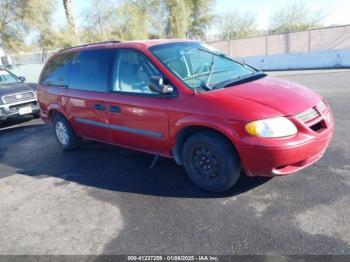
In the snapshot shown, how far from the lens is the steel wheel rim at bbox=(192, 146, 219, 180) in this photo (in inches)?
141

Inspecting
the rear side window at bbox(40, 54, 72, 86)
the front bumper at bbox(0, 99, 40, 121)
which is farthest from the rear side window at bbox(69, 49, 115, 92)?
the front bumper at bbox(0, 99, 40, 121)

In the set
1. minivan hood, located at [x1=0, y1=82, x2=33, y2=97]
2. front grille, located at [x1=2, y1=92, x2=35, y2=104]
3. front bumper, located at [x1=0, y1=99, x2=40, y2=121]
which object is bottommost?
front bumper, located at [x1=0, y1=99, x2=40, y2=121]

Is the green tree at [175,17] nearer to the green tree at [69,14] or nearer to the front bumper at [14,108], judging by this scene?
the green tree at [69,14]

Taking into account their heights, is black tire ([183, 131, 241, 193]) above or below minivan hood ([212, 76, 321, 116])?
below

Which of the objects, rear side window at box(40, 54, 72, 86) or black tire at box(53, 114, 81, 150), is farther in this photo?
black tire at box(53, 114, 81, 150)

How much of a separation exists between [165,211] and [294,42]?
75.8 ft

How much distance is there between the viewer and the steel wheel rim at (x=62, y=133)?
5.79 m

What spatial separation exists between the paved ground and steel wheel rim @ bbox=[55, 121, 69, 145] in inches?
31.7

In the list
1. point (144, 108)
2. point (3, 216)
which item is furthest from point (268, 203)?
point (3, 216)

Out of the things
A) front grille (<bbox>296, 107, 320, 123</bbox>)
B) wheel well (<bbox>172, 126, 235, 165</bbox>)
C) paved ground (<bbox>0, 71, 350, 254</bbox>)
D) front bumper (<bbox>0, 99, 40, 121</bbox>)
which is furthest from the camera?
front bumper (<bbox>0, 99, 40, 121</bbox>)

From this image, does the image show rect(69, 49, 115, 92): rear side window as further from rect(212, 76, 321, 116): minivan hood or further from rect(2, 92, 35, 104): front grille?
rect(2, 92, 35, 104): front grille

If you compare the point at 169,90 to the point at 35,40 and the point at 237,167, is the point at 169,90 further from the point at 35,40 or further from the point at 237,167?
the point at 35,40

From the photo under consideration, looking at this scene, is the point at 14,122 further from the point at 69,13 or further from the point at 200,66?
the point at 69,13

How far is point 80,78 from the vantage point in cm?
512
